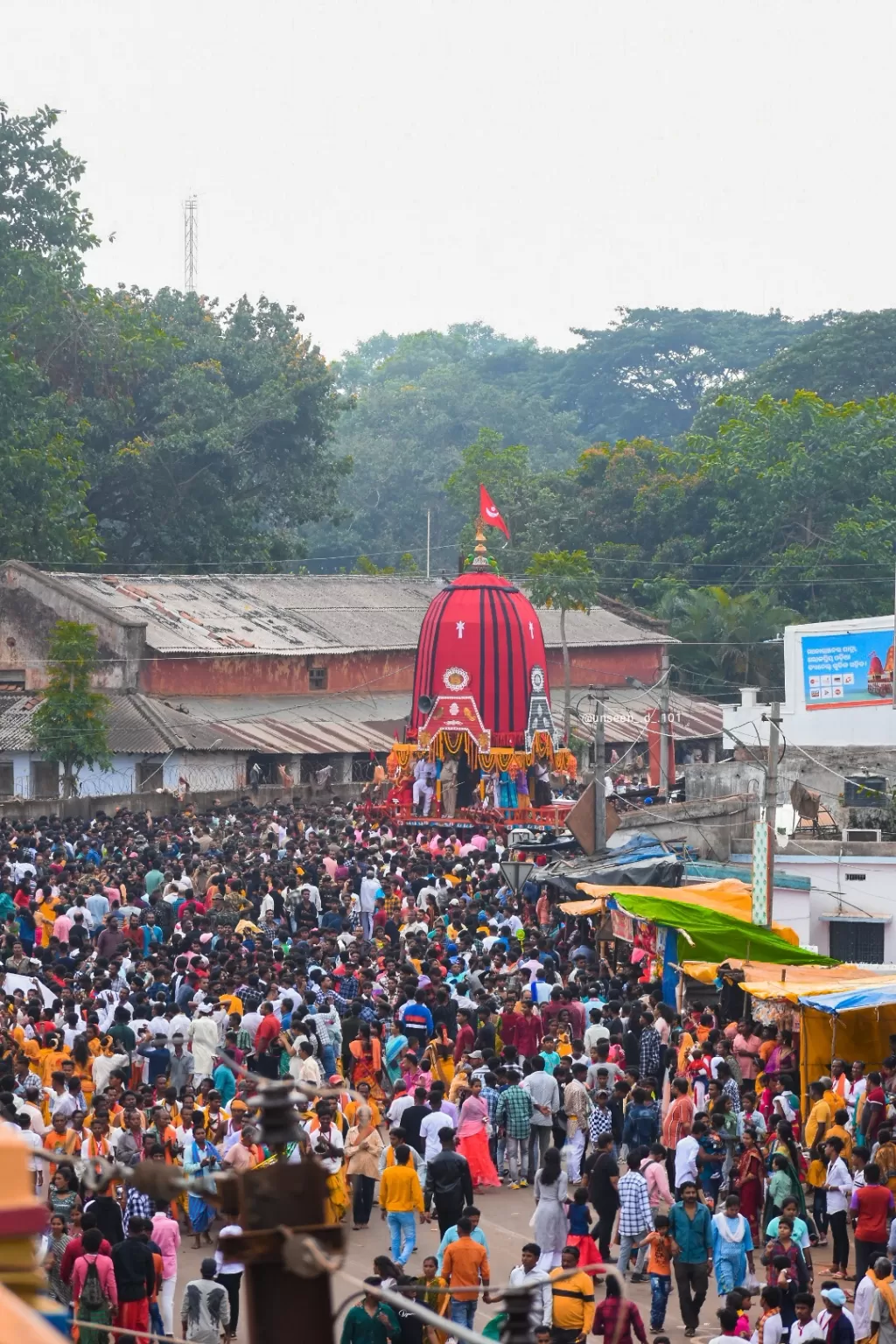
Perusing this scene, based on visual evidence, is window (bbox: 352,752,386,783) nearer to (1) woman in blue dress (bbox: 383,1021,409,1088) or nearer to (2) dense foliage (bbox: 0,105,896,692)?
(2) dense foliage (bbox: 0,105,896,692)

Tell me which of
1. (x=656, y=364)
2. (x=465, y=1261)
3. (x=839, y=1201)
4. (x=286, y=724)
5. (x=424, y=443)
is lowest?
(x=839, y=1201)

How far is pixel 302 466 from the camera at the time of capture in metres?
57.1

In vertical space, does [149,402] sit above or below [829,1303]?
above

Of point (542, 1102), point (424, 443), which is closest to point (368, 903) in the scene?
point (542, 1102)

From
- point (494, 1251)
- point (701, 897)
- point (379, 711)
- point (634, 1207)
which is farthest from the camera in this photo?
point (379, 711)

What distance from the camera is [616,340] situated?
84688 millimetres

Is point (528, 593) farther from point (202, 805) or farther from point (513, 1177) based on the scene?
point (513, 1177)

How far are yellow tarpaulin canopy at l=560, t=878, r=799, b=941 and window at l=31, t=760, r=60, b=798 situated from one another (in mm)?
19545

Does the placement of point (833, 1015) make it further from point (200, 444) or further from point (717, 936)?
point (200, 444)

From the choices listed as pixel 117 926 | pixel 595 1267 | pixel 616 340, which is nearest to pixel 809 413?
pixel 616 340

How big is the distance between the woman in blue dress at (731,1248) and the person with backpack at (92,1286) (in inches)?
132

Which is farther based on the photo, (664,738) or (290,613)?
(290,613)

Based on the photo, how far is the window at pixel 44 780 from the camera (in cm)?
3866

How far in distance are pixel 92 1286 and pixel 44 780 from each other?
2979 cm
